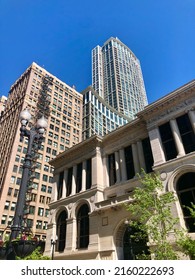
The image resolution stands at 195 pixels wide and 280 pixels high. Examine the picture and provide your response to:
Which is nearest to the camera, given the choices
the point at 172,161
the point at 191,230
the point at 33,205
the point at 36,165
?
the point at 191,230

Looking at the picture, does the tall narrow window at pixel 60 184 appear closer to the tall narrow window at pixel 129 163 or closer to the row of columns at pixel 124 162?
the row of columns at pixel 124 162

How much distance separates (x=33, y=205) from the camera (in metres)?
52.9

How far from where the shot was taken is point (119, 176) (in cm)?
2722

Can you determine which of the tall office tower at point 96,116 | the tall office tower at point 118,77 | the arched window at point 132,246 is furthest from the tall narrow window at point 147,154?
the tall office tower at point 118,77

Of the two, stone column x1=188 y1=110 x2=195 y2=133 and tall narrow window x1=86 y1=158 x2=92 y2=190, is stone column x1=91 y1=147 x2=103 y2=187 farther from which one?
stone column x1=188 y1=110 x2=195 y2=133

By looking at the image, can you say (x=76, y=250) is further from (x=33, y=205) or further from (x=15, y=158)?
(x=15, y=158)

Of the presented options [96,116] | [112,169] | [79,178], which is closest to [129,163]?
[112,169]

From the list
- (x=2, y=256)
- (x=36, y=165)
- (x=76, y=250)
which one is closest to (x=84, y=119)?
(x=36, y=165)

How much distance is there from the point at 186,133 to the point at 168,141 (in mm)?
2097

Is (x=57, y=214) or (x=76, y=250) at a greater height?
(x=57, y=214)

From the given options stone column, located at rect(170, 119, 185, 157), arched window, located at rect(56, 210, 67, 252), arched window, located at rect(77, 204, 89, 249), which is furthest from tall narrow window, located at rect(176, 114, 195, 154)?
arched window, located at rect(56, 210, 67, 252)

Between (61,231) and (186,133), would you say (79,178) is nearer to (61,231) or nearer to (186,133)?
(61,231)

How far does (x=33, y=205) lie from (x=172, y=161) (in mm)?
42067

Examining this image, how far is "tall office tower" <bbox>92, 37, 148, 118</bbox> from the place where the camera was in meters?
124
